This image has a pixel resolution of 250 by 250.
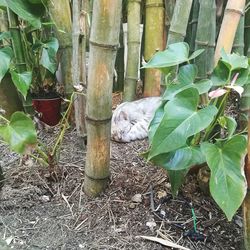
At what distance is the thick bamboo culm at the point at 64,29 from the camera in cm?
112

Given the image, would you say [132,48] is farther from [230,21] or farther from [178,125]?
[178,125]

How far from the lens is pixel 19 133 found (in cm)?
75

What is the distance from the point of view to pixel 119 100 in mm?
1450

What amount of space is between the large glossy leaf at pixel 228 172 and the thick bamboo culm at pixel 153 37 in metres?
0.74

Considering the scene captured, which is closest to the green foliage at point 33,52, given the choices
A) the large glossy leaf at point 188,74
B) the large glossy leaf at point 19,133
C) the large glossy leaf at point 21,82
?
the large glossy leaf at point 21,82

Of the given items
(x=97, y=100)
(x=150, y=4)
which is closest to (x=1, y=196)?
(x=97, y=100)

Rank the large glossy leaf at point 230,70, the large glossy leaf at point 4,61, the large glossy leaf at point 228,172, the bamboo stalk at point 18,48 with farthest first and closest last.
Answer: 1. the bamboo stalk at point 18,48
2. the large glossy leaf at point 4,61
3. the large glossy leaf at point 230,70
4. the large glossy leaf at point 228,172

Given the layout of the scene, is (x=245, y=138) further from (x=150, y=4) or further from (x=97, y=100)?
(x=150, y=4)

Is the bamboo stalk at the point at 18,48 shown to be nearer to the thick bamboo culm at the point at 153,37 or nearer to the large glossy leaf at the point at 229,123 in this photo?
the thick bamboo culm at the point at 153,37

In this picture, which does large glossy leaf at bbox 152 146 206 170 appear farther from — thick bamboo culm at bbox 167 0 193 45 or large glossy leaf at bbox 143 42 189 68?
thick bamboo culm at bbox 167 0 193 45

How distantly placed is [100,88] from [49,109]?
599 millimetres

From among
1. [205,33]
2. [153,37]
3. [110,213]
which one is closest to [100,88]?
[110,213]

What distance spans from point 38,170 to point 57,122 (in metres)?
0.38

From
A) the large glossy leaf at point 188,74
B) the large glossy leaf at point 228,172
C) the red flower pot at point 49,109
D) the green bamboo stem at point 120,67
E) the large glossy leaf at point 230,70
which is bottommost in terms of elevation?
the red flower pot at point 49,109
